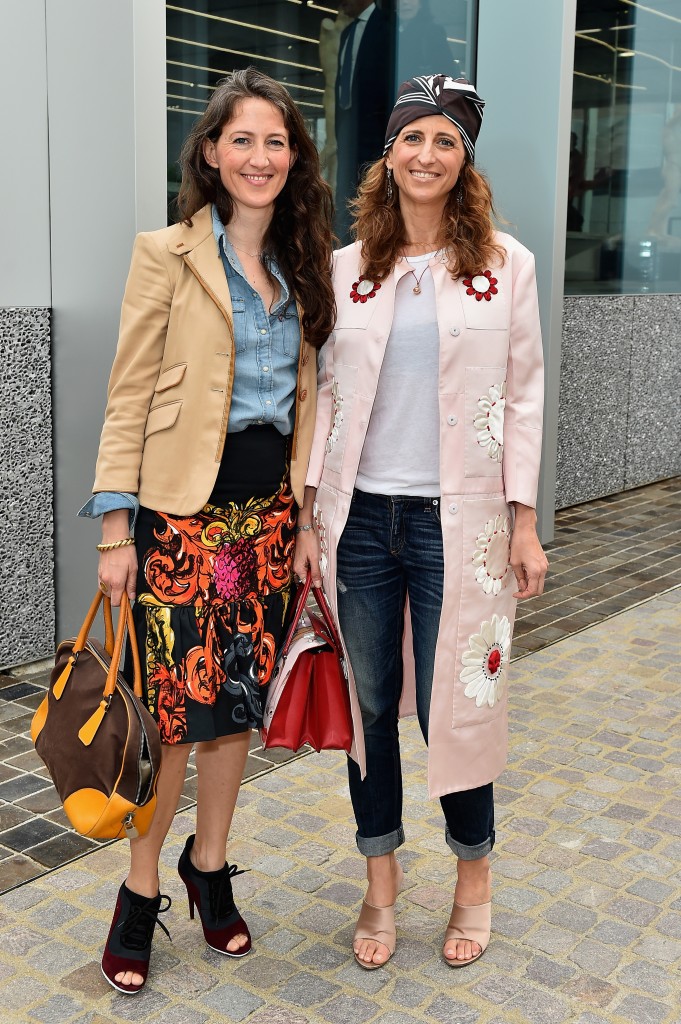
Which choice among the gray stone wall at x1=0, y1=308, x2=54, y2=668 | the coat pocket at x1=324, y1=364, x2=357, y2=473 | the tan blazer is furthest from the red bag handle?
the gray stone wall at x1=0, y1=308, x2=54, y2=668

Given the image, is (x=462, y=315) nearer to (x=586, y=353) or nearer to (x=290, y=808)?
(x=290, y=808)

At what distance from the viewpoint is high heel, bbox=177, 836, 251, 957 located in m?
3.18

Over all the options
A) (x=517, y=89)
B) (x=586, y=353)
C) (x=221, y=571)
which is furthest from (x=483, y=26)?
(x=221, y=571)

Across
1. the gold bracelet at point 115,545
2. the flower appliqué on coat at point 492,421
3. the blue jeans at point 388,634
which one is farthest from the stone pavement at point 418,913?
the flower appliqué on coat at point 492,421

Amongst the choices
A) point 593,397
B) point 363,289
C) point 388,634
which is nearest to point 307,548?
point 388,634

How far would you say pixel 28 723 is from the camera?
183 inches

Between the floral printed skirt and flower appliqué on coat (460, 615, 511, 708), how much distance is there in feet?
1.71

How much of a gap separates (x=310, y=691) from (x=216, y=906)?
647mm

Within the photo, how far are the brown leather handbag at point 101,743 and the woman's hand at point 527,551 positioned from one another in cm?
96

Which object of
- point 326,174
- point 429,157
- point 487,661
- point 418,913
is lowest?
point 418,913

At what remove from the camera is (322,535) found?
307 cm

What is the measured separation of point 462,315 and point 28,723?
104 inches

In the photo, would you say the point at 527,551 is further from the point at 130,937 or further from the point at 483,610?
the point at 130,937

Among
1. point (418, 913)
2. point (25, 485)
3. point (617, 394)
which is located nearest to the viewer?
point (418, 913)
